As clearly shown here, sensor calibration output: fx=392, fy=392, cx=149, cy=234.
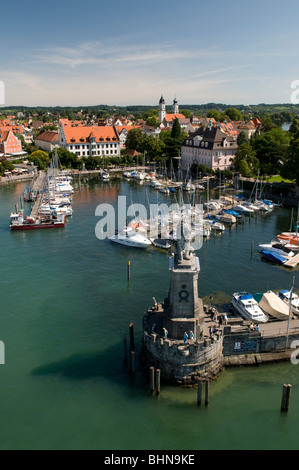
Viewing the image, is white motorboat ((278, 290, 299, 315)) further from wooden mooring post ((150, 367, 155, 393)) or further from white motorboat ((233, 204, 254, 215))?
white motorboat ((233, 204, 254, 215))

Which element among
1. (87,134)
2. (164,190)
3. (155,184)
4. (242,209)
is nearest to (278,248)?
(242,209)

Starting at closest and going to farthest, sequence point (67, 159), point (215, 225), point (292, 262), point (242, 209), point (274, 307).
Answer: point (274, 307), point (292, 262), point (215, 225), point (242, 209), point (67, 159)

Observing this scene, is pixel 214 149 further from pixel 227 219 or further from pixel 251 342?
pixel 251 342

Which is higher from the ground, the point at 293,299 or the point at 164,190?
the point at 164,190

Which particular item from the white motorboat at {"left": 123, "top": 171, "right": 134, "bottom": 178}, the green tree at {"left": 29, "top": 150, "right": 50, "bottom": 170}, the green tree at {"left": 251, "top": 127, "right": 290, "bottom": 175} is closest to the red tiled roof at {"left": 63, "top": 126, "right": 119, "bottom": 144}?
the green tree at {"left": 29, "top": 150, "right": 50, "bottom": 170}
